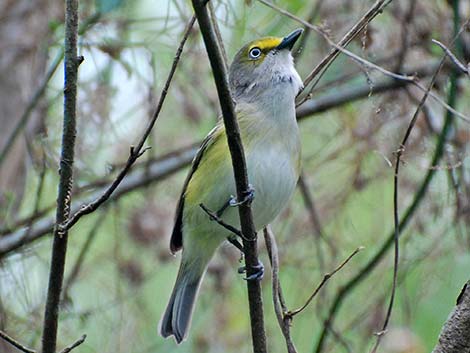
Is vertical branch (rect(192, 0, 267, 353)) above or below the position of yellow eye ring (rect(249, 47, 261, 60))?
below

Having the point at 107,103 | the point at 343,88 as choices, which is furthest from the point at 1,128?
the point at 343,88

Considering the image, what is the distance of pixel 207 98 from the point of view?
4.57 m

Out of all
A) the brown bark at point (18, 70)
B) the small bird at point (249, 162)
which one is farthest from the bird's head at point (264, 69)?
the brown bark at point (18, 70)

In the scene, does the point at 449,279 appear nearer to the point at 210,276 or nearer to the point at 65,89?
the point at 210,276

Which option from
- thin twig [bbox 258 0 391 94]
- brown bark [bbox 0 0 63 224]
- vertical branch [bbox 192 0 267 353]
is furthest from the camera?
brown bark [bbox 0 0 63 224]

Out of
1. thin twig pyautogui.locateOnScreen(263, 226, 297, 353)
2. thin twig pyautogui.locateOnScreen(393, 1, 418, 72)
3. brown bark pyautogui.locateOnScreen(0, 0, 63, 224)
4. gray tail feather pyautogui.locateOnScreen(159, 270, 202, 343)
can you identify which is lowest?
thin twig pyautogui.locateOnScreen(263, 226, 297, 353)

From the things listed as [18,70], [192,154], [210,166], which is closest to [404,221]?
[210,166]

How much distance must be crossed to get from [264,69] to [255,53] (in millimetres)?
92

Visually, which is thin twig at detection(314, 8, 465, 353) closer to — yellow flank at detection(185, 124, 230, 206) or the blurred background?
the blurred background

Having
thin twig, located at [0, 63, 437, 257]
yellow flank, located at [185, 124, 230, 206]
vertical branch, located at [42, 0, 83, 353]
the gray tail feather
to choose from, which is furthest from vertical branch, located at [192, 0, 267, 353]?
thin twig, located at [0, 63, 437, 257]

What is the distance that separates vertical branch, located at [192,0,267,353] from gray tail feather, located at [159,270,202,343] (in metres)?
1.01

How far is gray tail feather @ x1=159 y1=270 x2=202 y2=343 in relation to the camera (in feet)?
11.4

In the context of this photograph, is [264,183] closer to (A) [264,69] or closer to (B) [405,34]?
(A) [264,69]

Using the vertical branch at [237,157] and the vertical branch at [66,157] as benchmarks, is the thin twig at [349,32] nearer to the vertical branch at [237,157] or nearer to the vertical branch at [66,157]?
the vertical branch at [237,157]
